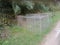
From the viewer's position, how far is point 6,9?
1250cm

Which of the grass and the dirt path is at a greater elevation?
the grass

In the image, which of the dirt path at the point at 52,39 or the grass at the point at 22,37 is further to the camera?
the dirt path at the point at 52,39

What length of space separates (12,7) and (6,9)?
0.60 m

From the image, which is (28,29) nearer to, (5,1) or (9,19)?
(9,19)

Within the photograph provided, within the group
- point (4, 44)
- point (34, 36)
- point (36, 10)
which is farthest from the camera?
point (36, 10)

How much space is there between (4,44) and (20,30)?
239cm

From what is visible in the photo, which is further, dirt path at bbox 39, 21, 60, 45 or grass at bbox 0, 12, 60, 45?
dirt path at bbox 39, 21, 60, 45

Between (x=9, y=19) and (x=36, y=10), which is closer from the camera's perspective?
(x=9, y=19)

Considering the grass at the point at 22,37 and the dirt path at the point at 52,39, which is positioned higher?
the grass at the point at 22,37

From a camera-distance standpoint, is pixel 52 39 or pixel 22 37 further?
pixel 52 39

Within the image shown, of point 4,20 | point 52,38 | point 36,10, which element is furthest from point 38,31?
point 36,10

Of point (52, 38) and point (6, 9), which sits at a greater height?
point (6, 9)

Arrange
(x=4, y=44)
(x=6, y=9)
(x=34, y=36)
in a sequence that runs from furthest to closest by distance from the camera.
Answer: (x=6, y=9) → (x=34, y=36) → (x=4, y=44)

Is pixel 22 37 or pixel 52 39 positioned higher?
pixel 22 37
